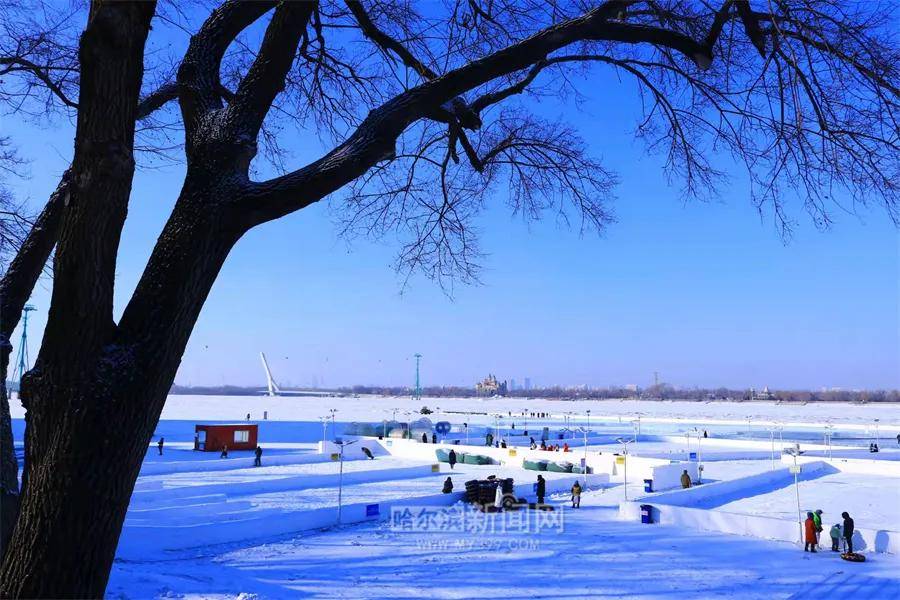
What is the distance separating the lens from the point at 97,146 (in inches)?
A: 105

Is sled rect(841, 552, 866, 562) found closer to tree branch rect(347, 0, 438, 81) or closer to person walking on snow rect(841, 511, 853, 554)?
person walking on snow rect(841, 511, 853, 554)

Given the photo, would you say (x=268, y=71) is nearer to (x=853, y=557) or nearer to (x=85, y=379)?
(x=85, y=379)

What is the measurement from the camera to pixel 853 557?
12445 millimetres

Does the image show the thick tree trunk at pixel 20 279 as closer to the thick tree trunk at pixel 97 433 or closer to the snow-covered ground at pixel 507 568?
the thick tree trunk at pixel 97 433

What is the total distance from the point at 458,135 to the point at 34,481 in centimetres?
380

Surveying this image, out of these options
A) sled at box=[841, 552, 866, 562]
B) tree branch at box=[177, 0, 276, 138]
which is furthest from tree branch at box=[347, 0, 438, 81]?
sled at box=[841, 552, 866, 562]

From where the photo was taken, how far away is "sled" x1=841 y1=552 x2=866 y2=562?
12.4 metres

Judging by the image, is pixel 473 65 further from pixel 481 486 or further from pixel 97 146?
pixel 481 486

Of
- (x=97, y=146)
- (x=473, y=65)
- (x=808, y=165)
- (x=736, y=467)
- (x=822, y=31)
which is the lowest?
(x=736, y=467)

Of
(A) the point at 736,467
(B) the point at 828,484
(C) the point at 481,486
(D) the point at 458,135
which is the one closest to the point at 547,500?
(C) the point at 481,486

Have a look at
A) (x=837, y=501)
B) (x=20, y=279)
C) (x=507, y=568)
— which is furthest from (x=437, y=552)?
(x=837, y=501)

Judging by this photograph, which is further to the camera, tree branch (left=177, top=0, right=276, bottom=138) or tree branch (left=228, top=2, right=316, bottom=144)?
tree branch (left=177, top=0, right=276, bottom=138)

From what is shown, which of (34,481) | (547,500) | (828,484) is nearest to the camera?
(34,481)

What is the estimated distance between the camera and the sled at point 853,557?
12.4 m
